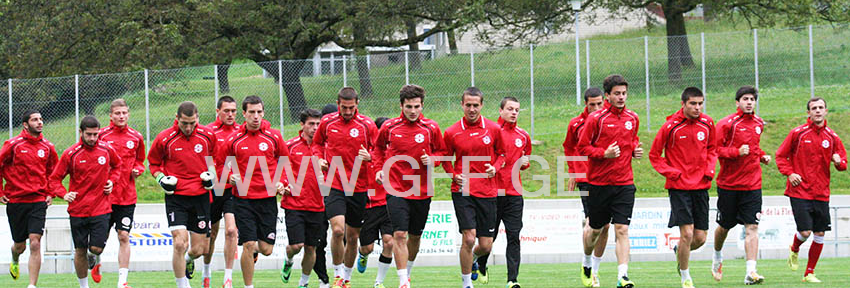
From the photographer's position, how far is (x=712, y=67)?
23766 mm

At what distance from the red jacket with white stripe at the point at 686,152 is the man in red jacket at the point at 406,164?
7.98 ft

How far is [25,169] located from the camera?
41.4ft

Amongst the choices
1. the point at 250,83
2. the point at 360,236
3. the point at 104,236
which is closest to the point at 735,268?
the point at 360,236

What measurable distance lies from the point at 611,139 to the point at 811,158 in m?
2.90

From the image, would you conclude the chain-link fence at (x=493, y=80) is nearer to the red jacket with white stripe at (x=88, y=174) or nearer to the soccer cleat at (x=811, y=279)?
the red jacket with white stripe at (x=88, y=174)

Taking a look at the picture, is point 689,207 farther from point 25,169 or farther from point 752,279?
point 25,169

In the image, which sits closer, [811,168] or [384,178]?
[384,178]

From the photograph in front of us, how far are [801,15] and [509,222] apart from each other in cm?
2026

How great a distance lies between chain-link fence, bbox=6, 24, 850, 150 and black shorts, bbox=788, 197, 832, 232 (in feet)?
35.6

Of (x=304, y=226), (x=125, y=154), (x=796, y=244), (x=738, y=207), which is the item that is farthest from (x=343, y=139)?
(x=796, y=244)

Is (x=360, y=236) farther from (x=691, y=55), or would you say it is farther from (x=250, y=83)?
(x=691, y=55)

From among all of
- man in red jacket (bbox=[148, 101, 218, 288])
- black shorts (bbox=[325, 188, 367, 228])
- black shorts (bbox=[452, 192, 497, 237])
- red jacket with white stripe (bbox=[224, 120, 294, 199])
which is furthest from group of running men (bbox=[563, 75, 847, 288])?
man in red jacket (bbox=[148, 101, 218, 288])

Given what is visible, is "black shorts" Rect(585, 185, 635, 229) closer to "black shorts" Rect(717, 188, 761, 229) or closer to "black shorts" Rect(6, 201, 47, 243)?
"black shorts" Rect(717, 188, 761, 229)

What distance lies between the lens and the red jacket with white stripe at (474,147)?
10617 mm
